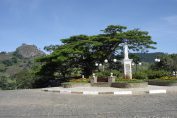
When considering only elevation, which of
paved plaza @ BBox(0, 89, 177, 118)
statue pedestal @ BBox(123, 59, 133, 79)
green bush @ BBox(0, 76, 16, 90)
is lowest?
paved plaza @ BBox(0, 89, 177, 118)

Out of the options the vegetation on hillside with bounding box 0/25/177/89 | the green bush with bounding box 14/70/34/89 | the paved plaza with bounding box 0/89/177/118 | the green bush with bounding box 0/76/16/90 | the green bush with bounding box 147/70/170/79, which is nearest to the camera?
the paved plaza with bounding box 0/89/177/118

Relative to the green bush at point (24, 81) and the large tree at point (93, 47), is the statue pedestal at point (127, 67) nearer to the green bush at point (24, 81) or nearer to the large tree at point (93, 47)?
the large tree at point (93, 47)

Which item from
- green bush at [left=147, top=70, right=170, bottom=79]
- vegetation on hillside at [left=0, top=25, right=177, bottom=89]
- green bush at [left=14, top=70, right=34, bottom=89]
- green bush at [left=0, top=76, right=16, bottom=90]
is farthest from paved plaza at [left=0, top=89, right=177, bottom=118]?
green bush at [left=14, top=70, right=34, bottom=89]

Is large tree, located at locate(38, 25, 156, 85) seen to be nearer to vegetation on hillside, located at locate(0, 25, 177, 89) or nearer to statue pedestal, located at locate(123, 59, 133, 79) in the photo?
vegetation on hillside, located at locate(0, 25, 177, 89)

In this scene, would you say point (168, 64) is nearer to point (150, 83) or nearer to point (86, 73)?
point (86, 73)

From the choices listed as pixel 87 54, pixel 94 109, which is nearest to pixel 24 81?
pixel 87 54

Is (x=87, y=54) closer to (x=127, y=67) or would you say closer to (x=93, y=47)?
(x=93, y=47)

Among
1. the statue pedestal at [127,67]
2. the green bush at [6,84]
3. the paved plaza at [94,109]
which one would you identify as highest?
the statue pedestal at [127,67]

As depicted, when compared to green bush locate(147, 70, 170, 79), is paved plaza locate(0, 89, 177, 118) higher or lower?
lower

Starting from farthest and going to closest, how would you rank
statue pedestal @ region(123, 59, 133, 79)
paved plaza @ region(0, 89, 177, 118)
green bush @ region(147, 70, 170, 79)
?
green bush @ region(147, 70, 170, 79) < statue pedestal @ region(123, 59, 133, 79) < paved plaza @ region(0, 89, 177, 118)

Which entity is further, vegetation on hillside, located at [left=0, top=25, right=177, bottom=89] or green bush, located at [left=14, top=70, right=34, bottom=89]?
green bush, located at [left=14, top=70, right=34, bottom=89]

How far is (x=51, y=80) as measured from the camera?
57531mm

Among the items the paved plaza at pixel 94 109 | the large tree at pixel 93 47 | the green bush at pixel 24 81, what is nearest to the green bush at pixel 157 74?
the large tree at pixel 93 47

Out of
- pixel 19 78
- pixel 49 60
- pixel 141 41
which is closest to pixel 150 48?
pixel 141 41
